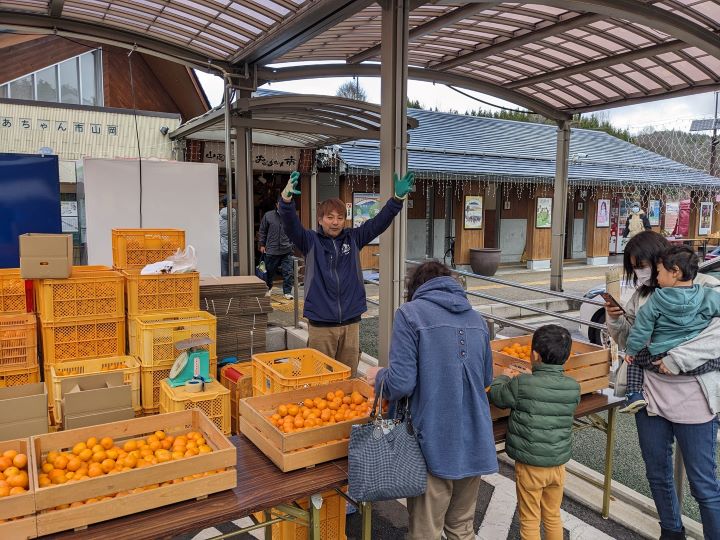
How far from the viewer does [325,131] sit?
26.2ft

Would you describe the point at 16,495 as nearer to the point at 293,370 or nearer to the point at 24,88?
the point at 293,370

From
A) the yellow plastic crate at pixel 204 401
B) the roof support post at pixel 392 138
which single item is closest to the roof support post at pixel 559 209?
the roof support post at pixel 392 138

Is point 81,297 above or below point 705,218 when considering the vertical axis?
below

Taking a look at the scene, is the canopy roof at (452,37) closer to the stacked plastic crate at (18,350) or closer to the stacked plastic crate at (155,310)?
the stacked plastic crate at (155,310)

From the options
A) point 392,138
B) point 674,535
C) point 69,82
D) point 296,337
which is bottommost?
point 674,535

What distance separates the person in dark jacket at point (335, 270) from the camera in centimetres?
424

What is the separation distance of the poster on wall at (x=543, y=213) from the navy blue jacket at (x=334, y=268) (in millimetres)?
14213

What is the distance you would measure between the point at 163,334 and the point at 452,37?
4.90 metres

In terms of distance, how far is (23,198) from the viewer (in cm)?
606

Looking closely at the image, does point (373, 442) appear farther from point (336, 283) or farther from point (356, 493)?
point (336, 283)

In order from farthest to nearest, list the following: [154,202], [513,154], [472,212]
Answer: [513,154] → [472,212] → [154,202]

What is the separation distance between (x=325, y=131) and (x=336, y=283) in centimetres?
428

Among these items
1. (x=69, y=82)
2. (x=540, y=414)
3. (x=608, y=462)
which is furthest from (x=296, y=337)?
(x=69, y=82)

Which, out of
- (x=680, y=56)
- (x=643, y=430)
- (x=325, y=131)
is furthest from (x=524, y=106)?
(x=643, y=430)
